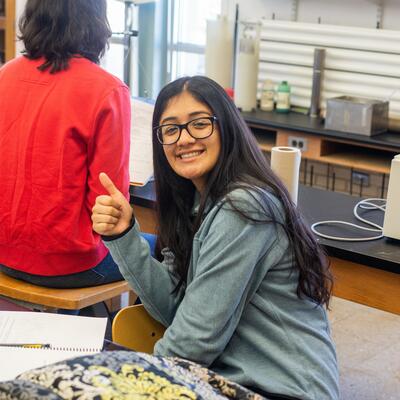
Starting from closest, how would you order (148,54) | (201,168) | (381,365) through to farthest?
(201,168), (381,365), (148,54)

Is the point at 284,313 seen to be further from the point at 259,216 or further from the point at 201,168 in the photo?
the point at 201,168

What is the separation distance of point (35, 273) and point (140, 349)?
468mm

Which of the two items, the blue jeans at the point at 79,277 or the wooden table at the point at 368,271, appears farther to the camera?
the blue jeans at the point at 79,277

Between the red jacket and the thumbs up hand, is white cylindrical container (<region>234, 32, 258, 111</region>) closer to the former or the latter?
the red jacket

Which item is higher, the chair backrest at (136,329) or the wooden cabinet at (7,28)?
the wooden cabinet at (7,28)

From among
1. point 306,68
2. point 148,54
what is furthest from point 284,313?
point 148,54

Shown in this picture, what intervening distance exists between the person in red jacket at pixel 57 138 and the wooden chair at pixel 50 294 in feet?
0.09

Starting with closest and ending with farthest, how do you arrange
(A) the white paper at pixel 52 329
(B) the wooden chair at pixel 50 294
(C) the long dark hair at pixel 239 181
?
(A) the white paper at pixel 52 329 < (C) the long dark hair at pixel 239 181 < (B) the wooden chair at pixel 50 294

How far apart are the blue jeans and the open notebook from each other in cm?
46

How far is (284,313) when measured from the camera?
142 centimetres

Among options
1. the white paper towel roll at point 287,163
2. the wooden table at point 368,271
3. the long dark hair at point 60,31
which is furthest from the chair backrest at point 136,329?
the long dark hair at point 60,31

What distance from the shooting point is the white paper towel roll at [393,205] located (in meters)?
1.75

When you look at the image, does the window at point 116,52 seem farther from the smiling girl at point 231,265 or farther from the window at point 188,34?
the smiling girl at point 231,265

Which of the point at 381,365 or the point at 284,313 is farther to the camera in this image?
the point at 381,365
